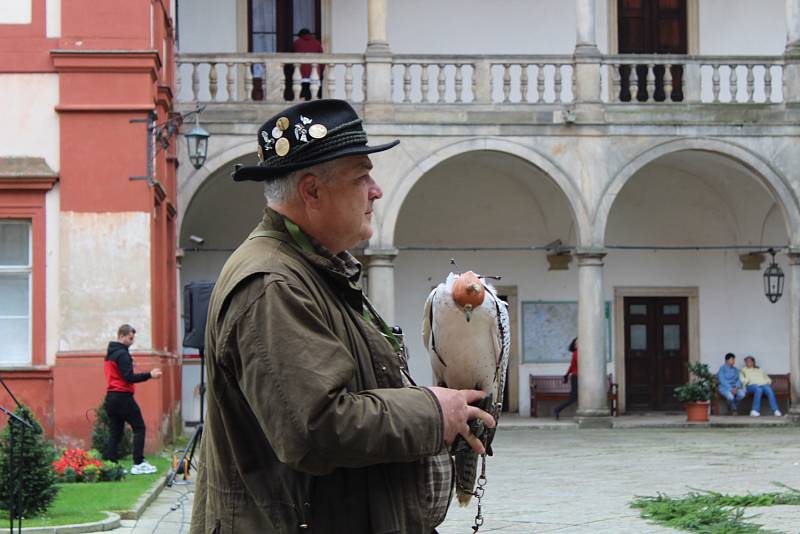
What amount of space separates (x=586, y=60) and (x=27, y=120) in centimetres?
943

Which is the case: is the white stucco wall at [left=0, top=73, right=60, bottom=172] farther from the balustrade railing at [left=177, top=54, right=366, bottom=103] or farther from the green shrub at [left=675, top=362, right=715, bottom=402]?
the green shrub at [left=675, top=362, right=715, bottom=402]

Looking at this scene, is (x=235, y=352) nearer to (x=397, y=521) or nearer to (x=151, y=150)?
(x=397, y=521)

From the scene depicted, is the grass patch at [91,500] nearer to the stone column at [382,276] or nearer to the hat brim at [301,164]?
the hat brim at [301,164]

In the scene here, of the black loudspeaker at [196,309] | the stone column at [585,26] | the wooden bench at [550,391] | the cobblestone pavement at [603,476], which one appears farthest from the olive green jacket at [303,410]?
the wooden bench at [550,391]

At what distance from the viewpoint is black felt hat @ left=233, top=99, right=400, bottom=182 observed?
3104mm

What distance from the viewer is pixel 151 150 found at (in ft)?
53.1

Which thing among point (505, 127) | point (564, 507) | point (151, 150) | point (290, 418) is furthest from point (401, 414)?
point (505, 127)

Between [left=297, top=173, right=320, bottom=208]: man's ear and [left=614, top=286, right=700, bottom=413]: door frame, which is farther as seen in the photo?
[left=614, top=286, right=700, bottom=413]: door frame

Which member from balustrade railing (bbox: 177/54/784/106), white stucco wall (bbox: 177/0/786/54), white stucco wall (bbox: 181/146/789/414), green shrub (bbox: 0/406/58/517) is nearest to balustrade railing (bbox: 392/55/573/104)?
balustrade railing (bbox: 177/54/784/106)

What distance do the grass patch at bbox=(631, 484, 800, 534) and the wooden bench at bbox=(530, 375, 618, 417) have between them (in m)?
13.4

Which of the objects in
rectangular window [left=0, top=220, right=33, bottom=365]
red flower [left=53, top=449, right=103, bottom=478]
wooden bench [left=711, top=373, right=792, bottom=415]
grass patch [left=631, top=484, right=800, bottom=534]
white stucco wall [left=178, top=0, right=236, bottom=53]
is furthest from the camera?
wooden bench [left=711, top=373, right=792, bottom=415]

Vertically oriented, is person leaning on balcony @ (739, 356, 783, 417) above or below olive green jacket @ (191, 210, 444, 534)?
below

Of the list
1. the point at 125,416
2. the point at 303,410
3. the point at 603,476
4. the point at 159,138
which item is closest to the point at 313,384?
the point at 303,410

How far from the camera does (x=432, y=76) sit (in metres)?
23.5
